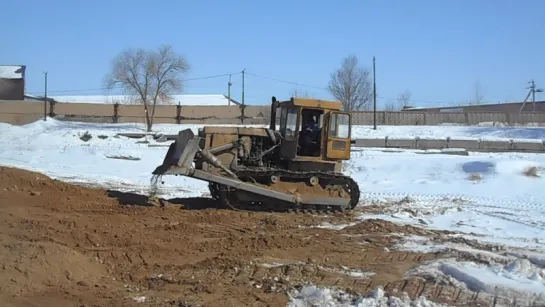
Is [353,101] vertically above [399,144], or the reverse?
[353,101]

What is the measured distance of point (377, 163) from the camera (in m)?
24.5

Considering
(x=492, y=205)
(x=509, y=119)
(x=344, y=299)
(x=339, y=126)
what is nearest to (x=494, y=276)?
(x=344, y=299)

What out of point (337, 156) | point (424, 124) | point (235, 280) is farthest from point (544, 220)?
point (424, 124)

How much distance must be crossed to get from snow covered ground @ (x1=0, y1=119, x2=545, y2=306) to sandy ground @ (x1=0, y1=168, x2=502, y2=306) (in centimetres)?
69

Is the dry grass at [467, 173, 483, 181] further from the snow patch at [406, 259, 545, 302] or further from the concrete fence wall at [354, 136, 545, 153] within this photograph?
the snow patch at [406, 259, 545, 302]

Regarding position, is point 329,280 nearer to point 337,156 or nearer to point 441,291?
point 441,291

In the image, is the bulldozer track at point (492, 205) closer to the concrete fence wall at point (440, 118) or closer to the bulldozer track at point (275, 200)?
the bulldozer track at point (275, 200)

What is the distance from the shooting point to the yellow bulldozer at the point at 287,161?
14.1 meters

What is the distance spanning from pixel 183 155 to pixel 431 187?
33.8ft

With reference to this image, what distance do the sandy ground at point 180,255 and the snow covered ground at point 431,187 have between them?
2.27 feet

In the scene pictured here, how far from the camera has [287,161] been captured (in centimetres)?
1480

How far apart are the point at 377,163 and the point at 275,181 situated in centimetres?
1115

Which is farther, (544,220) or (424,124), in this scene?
(424,124)

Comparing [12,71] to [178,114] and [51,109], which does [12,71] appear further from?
[178,114]
